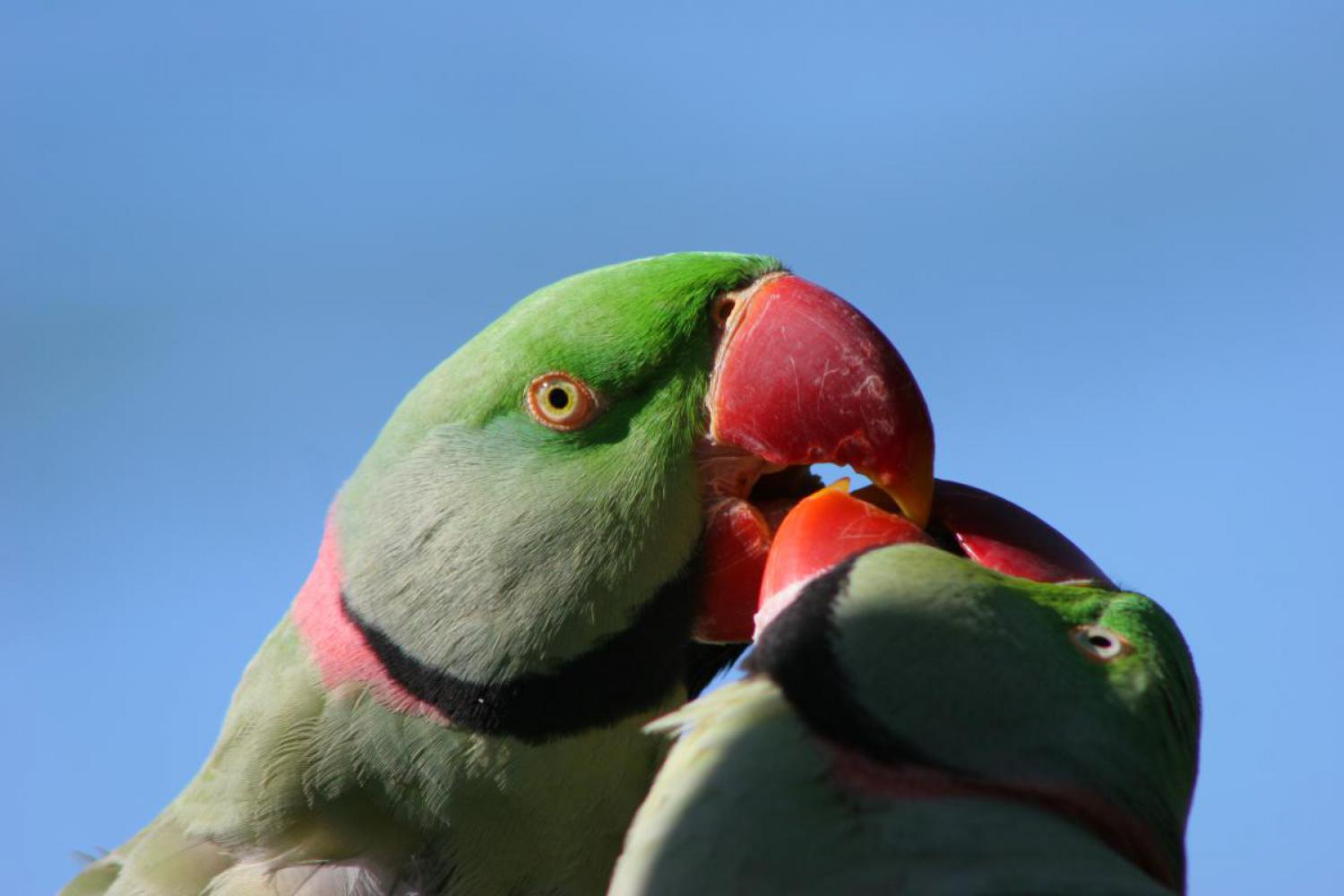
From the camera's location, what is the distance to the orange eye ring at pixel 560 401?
15.1ft

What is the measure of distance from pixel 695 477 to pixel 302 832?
1.47 m

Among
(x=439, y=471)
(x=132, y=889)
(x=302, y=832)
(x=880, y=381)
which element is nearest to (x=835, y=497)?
(x=880, y=381)

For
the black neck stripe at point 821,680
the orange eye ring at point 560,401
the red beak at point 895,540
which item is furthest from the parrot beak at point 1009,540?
the orange eye ring at point 560,401

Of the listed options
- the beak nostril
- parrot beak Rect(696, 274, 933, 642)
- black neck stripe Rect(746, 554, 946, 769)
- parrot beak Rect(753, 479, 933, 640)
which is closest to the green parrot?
black neck stripe Rect(746, 554, 946, 769)

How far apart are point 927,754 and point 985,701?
17 centimetres

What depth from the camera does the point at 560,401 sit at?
4641 mm

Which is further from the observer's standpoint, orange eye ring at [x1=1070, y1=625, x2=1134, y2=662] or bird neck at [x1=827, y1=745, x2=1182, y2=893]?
orange eye ring at [x1=1070, y1=625, x2=1134, y2=662]

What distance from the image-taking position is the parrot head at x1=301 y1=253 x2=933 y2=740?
4.49 meters

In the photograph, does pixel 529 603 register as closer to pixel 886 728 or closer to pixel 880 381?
pixel 880 381

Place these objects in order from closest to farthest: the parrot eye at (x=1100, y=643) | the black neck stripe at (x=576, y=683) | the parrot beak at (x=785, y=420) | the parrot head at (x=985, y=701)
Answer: the parrot head at (x=985, y=701)
the parrot eye at (x=1100, y=643)
the parrot beak at (x=785, y=420)
the black neck stripe at (x=576, y=683)

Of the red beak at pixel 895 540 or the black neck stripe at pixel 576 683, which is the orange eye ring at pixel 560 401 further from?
the red beak at pixel 895 540

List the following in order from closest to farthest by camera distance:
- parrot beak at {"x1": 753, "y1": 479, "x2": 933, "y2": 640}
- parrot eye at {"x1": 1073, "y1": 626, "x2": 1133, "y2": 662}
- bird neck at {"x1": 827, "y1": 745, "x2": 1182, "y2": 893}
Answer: bird neck at {"x1": 827, "y1": 745, "x2": 1182, "y2": 893} < parrot eye at {"x1": 1073, "y1": 626, "x2": 1133, "y2": 662} < parrot beak at {"x1": 753, "y1": 479, "x2": 933, "y2": 640}

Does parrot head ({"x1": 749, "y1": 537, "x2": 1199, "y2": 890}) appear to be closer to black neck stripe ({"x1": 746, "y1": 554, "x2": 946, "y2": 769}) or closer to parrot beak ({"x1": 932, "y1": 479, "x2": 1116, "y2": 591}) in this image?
black neck stripe ({"x1": 746, "y1": 554, "x2": 946, "y2": 769})

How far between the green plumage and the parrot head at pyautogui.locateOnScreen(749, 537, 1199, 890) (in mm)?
1021
